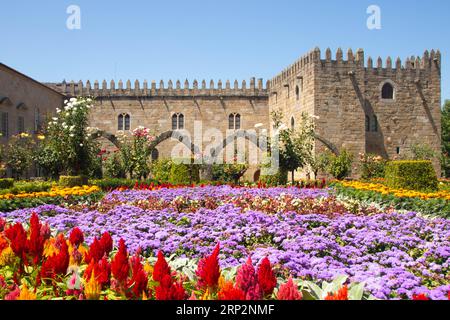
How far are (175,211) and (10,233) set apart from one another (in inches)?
140

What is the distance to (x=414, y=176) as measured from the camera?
40.1 feet

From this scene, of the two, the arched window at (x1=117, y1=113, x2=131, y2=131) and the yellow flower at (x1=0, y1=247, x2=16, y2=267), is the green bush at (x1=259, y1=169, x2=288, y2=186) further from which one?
the arched window at (x1=117, y1=113, x2=131, y2=131)

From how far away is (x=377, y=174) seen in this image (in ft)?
62.7

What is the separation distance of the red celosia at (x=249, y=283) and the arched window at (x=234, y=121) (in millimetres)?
27838

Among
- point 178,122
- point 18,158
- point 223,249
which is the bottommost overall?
point 223,249

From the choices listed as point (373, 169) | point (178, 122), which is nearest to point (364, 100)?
point (373, 169)

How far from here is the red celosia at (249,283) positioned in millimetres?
2404

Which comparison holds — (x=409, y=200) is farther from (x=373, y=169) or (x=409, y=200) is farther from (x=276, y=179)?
(x=373, y=169)

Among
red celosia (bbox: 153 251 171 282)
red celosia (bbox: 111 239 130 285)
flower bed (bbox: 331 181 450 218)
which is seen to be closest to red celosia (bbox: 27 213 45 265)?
red celosia (bbox: 111 239 130 285)

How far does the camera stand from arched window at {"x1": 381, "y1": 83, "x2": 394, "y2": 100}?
76.1 feet

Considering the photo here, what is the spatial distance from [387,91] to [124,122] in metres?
16.3

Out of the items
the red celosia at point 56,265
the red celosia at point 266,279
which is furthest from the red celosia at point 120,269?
the red celosia at point 266,279

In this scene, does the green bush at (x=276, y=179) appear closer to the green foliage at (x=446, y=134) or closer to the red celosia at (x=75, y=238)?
the red celosia at (x=75, y=238)
